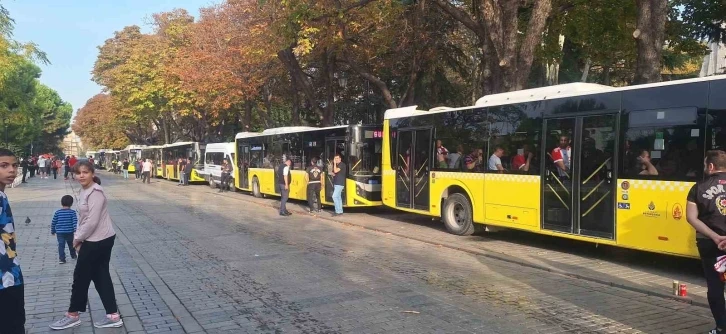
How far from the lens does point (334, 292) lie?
7.29 metres

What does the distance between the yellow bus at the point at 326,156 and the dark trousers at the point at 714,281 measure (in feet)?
40.7

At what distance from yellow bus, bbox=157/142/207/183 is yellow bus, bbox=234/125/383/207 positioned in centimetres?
1262

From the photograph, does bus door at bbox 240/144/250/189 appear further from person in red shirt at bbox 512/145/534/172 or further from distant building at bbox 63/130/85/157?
distant building at bbox 63/130/85/157

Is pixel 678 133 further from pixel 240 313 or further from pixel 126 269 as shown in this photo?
pixel 126 269

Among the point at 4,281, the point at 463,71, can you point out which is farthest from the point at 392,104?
the point at 4,281

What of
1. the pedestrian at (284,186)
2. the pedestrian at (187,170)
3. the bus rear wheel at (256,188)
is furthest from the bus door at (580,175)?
the pedestrian at (187,170)

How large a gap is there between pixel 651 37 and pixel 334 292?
970 centimetres

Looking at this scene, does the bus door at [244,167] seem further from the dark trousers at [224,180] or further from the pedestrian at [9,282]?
the pedestrian at [9,282]

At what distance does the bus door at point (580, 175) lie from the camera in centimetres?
915

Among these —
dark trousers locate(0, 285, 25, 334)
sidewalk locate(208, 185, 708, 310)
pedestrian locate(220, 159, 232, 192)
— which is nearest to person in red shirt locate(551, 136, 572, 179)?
sidewalk locate(208, 185, 708, 310)

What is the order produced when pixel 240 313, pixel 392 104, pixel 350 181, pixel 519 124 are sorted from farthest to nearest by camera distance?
1. pixel 392 104
2. pixel 350 181
3. pixel 519 124
4. pixel 240 313

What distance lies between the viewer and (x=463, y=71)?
2389 centimetres

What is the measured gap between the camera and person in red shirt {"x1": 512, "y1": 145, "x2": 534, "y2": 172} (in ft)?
35.0

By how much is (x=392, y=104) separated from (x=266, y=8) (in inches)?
254
